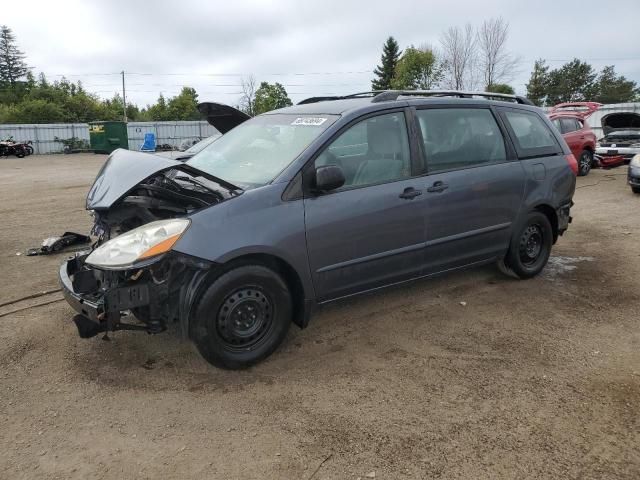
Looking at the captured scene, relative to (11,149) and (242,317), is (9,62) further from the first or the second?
(242,317)

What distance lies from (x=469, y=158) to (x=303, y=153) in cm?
168

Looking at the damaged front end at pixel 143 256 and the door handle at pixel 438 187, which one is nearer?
the damaged front end at pixel 143 256

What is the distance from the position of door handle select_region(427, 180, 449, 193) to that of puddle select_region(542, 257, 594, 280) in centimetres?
196

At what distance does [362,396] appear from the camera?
306 centimetres

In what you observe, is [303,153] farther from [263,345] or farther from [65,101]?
[65,101]

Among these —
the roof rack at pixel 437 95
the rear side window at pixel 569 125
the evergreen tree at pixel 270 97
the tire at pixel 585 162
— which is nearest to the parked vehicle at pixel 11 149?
the evergreen tree at pixel 270 97

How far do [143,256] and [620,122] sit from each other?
56.0ft

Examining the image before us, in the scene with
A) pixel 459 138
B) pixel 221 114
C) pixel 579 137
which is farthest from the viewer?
pixel 579 137

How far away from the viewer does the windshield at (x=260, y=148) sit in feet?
11.8

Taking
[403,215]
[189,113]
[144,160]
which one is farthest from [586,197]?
[189,113]

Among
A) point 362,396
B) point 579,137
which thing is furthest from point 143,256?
point 579,137

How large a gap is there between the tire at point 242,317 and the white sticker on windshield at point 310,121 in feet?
3.98

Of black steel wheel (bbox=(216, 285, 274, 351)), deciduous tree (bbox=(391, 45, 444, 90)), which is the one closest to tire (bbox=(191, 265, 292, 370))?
black steel wheel (bbox=(216, 285, 274, 351))

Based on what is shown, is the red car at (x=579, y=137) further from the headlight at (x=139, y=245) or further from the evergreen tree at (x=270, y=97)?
the evergreen tree at (x=270, y=97)
